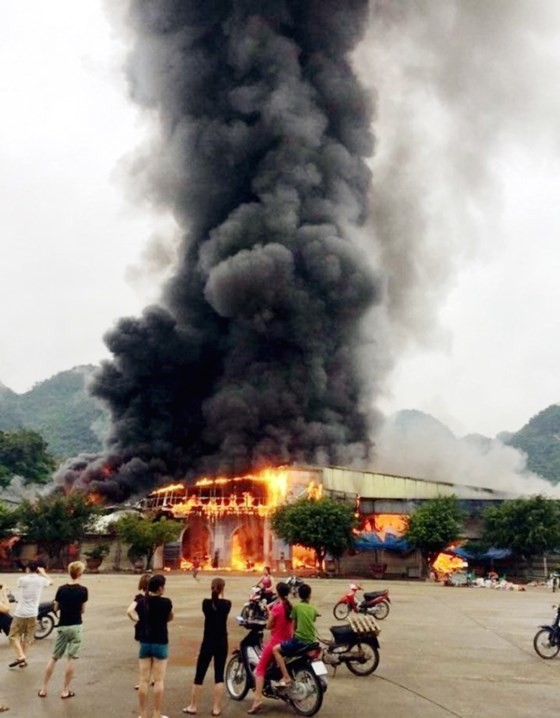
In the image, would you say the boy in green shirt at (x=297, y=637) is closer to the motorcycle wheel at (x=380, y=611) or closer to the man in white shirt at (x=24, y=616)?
the man in white shirt at (x=24, y=616)

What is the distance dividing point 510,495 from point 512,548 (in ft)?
47.1

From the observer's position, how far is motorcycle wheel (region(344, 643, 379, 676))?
10672mm

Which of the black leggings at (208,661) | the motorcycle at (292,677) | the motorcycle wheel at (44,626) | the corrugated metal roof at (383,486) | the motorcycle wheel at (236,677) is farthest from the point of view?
the corrugated metal roof at (383,486)

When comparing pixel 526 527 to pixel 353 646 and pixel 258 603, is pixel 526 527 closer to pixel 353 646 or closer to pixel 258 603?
pixel 258 603

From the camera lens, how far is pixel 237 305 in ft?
204

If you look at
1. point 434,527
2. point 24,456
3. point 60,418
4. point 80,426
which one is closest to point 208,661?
point 434,527

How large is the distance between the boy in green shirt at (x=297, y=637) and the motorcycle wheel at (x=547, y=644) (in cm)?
649

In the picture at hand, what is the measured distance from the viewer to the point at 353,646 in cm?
1084

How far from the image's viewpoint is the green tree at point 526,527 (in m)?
42.3

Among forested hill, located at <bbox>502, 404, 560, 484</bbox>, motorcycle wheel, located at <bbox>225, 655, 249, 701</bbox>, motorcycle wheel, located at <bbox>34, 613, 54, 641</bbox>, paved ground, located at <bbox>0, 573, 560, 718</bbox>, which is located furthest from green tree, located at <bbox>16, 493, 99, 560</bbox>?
forested hill, located at <bbox>502, 404, 560, 484</bbox>

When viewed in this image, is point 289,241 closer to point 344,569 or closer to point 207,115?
point 207,115

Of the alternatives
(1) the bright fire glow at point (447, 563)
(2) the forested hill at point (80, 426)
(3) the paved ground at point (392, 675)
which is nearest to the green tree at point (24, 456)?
(2) the forested hill at point (80, 426)

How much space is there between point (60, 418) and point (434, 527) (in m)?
150

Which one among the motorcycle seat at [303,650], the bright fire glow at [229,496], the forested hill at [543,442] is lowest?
the motorcycle seat at [303,650]
